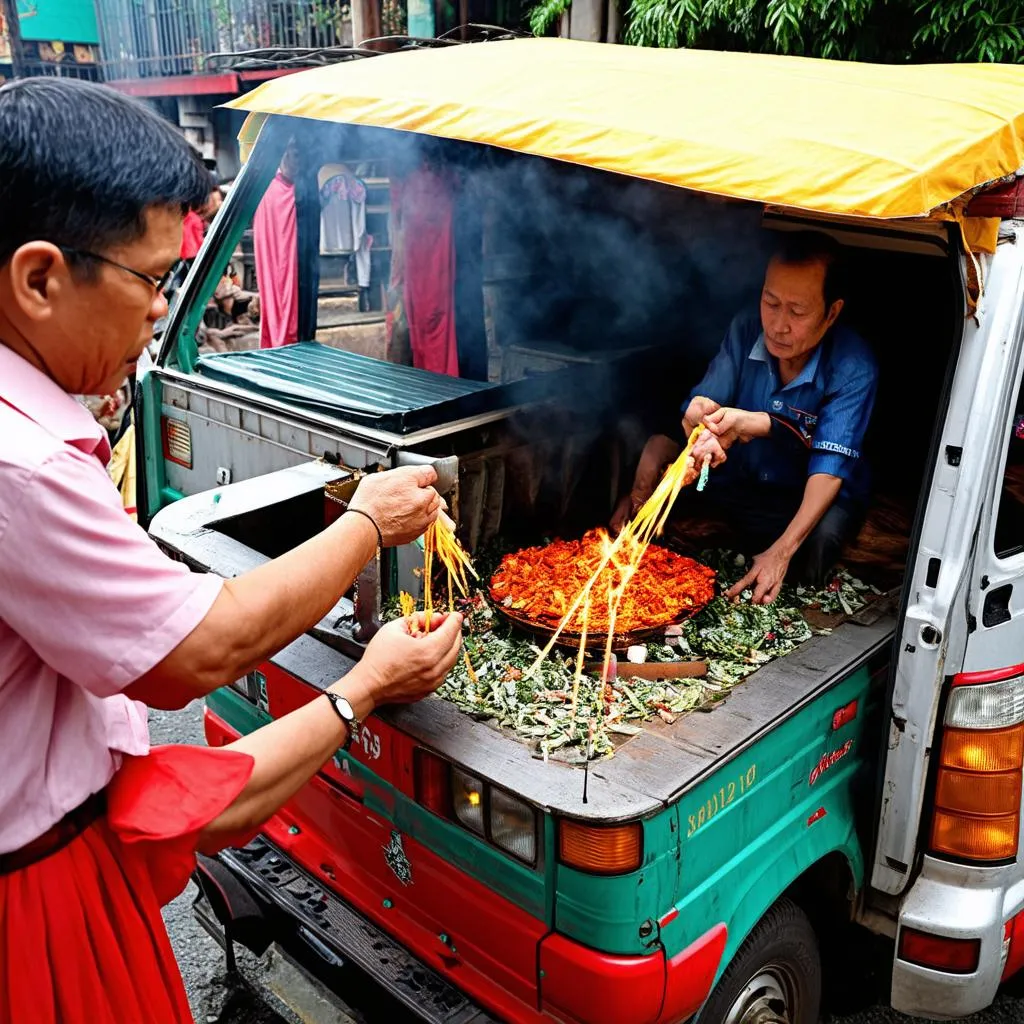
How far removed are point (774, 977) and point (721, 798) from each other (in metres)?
0.86

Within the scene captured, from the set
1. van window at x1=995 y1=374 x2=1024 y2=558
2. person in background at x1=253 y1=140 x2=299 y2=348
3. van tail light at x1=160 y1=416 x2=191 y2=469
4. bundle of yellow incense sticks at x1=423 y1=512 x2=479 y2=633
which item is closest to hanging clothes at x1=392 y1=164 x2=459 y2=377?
person in background at x1=253 y1=140 x2=299 y2=348

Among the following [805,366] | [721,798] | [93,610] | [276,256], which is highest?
[93,610]

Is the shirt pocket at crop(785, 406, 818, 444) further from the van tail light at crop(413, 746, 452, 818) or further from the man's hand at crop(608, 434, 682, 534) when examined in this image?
the van tail light at crop(413, 746, 452, 818)

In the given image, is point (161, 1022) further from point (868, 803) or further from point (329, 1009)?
point (868, 803)

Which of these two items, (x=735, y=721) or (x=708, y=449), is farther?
(x=708, y=449)

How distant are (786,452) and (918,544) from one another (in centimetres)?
136

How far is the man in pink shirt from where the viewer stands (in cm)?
142

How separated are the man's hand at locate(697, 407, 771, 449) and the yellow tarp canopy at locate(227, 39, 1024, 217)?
47.1 inches

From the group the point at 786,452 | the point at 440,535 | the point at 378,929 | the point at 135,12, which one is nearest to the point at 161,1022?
the point at 378,929

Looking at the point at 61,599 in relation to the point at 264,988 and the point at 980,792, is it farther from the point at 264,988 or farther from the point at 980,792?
the point at 980,792

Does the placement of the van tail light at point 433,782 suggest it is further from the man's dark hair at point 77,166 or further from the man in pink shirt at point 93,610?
the man's dark hair at point 77,166

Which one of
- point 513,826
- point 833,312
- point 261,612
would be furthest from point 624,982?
point 833,312

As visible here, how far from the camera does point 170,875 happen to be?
5.66 feet

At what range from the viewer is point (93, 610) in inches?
56.9
